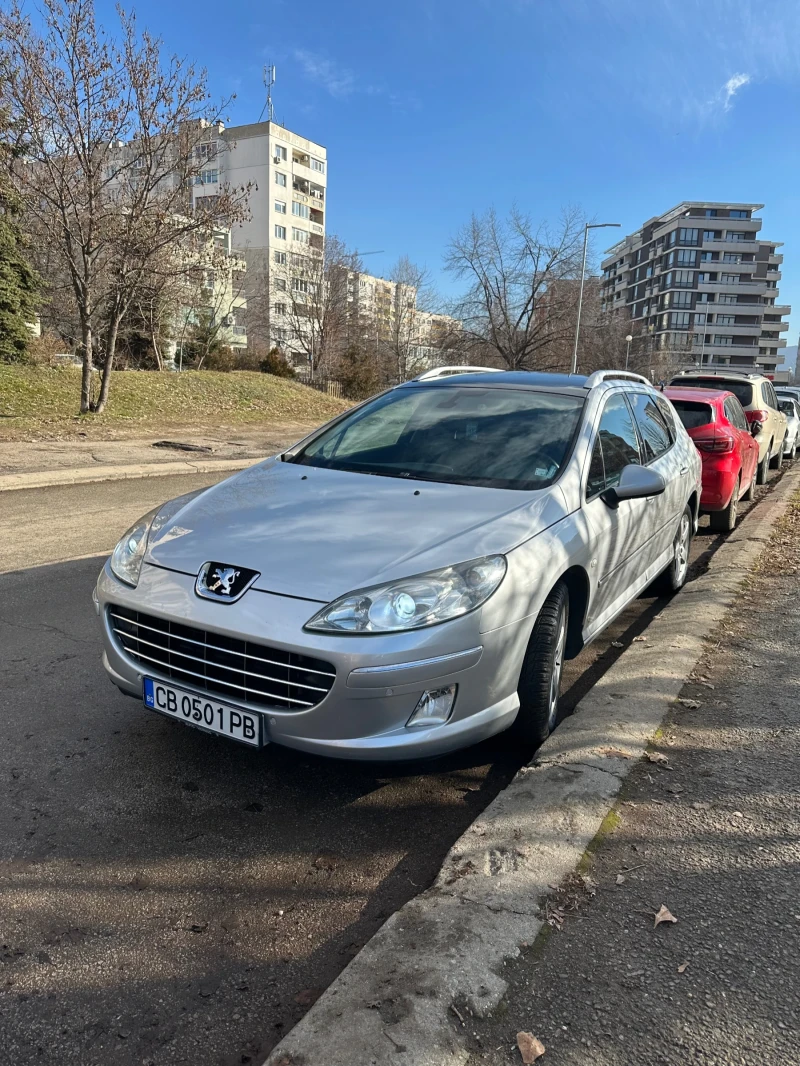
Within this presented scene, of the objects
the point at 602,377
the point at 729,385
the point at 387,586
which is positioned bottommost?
the point at 387,586

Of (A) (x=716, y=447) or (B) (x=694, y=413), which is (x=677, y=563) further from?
(B) (x=694, y=413)

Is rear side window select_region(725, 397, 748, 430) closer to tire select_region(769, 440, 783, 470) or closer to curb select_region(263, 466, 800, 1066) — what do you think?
curb select_region(263, 466, 800, 1066)

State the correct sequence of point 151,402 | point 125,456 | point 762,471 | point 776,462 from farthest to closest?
point 151,402
point 776,462
point 762,471
point 125,456

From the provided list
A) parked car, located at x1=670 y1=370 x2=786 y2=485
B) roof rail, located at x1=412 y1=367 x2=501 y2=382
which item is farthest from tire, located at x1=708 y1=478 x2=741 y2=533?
roof rail, located at x1=412 y1=367 x2=501 y2=382

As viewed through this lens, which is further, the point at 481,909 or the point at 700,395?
the point at 700,395

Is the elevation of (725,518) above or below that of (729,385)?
below

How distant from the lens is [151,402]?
65.5 ft

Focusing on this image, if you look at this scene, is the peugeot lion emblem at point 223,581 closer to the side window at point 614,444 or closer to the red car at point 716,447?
the side window at point 614,444

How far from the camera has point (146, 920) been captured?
2354 millimetres

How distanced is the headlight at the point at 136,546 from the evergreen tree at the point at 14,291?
2151 cm

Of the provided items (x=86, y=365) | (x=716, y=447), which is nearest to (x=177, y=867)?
(x=716, y=447)

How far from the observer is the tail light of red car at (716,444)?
27.3 feet

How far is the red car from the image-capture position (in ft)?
27.1

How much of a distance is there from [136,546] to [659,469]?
339 centimetres
